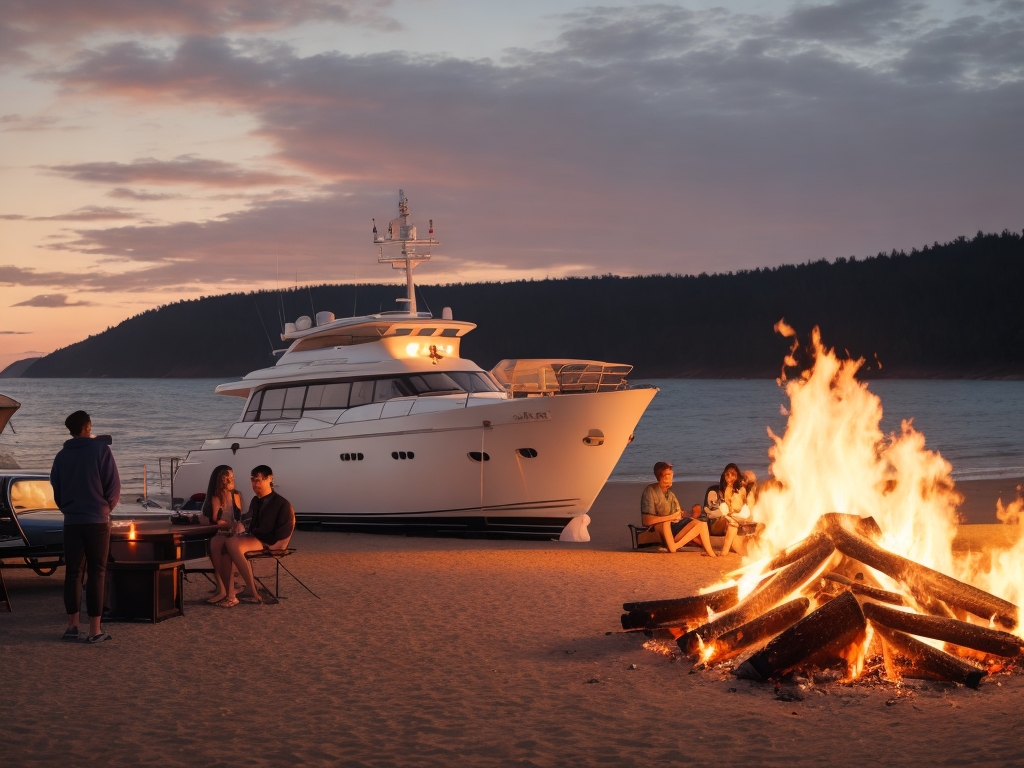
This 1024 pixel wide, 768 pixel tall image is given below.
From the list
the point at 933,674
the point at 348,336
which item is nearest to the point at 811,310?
the point at 348,336

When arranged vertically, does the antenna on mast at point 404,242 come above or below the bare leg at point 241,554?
above

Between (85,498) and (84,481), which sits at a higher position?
(84,481)

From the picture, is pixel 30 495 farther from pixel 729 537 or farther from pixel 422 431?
pixel 729 537

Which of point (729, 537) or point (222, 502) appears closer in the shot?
point (222, 502)

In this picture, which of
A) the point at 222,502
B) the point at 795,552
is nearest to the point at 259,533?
the point at 222,502

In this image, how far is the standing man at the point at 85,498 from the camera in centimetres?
830

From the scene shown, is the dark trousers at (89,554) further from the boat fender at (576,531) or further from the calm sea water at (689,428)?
the calm sea water at (689,428)

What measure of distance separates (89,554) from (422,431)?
9418mm

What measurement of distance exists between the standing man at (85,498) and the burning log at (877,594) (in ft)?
18.6

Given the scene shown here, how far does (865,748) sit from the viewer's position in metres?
5.91

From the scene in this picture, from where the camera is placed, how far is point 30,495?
11430 mm

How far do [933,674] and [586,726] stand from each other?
2.52 meters

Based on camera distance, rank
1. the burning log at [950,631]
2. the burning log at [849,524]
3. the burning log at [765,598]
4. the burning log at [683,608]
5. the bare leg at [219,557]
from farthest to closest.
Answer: the bare leg at [219,557]
the burning log at [849,524]
the burning log at [683,608]
the burning log at [765,598]
the burning log at [950,631]

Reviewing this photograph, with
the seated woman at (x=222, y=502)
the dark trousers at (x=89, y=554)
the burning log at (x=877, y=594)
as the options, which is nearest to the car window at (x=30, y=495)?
the seated woman at (x=222, y=502)
